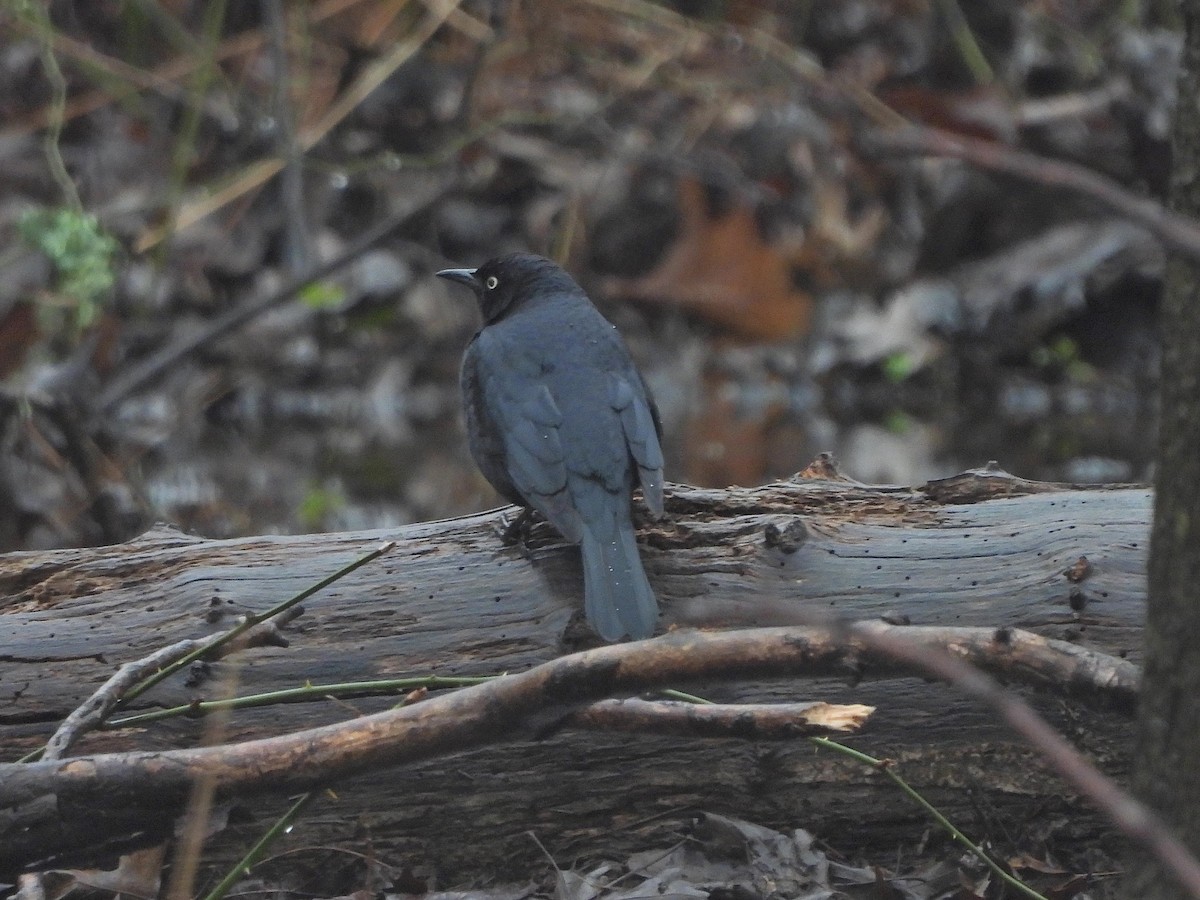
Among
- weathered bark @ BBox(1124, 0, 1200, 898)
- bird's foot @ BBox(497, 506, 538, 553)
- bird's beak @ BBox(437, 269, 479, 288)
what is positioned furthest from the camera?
bird's beak @ BBox(437, 269, 479, 288)

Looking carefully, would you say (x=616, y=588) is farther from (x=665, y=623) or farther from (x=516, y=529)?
(x=516, y=529)

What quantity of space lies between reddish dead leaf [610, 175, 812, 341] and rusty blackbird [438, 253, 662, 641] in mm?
5242

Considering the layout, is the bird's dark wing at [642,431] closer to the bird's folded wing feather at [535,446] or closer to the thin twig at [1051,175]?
the bird's folded wing feather at [535,446]

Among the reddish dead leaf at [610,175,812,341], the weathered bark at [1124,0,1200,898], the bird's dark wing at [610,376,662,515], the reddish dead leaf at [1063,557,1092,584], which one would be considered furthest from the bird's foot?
the reddish dead leaf at [610,175,812,341]

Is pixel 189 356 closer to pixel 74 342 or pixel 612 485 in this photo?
pixel 74 342

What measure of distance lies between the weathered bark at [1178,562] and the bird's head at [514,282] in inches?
130

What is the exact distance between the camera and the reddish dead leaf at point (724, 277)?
10141mm

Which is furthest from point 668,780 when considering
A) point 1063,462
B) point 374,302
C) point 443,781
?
point 374,302

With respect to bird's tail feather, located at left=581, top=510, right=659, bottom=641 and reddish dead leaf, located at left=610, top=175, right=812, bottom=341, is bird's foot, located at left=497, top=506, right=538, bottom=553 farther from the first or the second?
reddish dead leaf, located at left=610, top=175, right=812, bottom=341

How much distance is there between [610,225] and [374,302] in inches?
59.5

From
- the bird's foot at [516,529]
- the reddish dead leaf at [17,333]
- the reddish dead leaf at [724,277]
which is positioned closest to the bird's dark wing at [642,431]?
the bird's foot at [516,529]

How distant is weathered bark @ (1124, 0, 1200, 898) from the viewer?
1.74 meters

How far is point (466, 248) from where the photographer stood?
10070mm

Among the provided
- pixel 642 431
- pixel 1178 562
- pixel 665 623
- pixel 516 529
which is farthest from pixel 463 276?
pixel 1178 562
